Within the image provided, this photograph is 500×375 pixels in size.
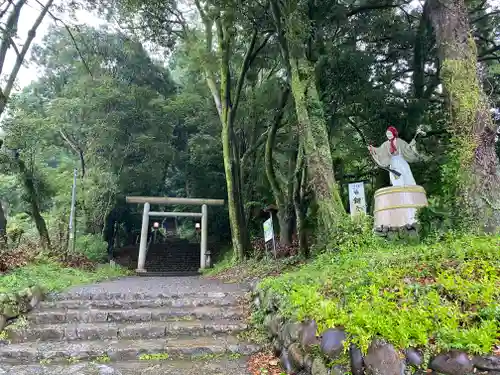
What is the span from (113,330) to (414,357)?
3783 millimetres

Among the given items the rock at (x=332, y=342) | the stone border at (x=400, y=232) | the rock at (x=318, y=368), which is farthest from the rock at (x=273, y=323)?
the stone border at (x=400, y=232)

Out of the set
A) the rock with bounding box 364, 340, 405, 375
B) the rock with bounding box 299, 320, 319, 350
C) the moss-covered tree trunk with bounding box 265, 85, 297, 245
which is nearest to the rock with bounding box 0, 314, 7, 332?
the rock with bounding box 299, 320, 319, 350

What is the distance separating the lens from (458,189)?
6.48 meters

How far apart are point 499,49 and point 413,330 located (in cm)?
1173

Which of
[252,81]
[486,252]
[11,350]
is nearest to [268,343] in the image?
[486,252]

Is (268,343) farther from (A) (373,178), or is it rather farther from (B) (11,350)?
(A) (373,178)

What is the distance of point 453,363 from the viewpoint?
256 cm

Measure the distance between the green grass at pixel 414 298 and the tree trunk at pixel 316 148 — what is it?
2474 millimetres

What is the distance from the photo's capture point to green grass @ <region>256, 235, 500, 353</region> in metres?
2.76

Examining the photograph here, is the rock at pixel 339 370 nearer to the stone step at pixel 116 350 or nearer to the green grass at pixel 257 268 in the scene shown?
the stone step at pixel 116 350

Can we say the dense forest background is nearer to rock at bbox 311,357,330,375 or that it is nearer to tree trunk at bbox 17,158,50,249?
tree trunk at bbox 17,158,50,249

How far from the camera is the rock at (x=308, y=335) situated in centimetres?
346

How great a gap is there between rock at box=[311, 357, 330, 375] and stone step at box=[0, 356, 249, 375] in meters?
0.96

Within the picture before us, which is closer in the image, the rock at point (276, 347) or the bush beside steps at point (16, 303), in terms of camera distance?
the rock at point (276, 347)
